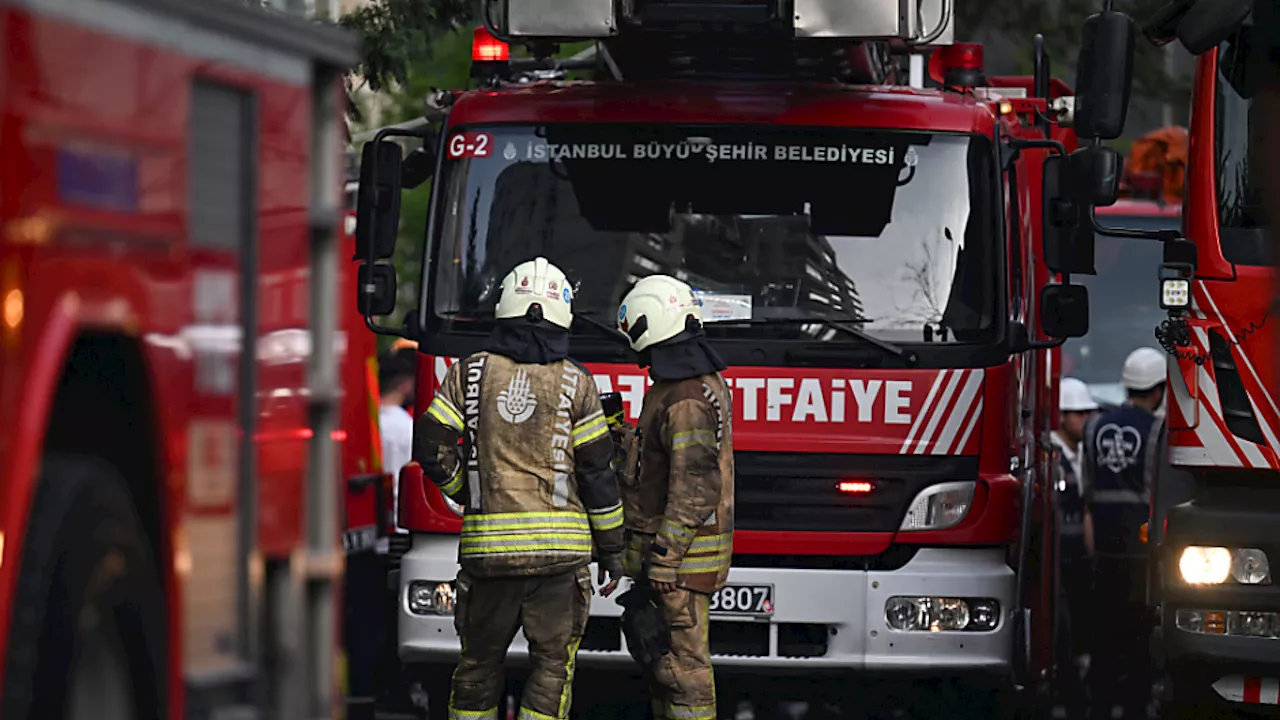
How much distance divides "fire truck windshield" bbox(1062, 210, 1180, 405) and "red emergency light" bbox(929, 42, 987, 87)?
5764mm

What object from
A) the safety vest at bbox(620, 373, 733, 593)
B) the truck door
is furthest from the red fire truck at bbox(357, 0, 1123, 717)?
the truck door

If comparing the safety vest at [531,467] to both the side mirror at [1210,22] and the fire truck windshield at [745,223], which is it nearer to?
the fire truck windshield at [745,223]

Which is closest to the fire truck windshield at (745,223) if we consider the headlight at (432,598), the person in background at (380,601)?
the headlight at (432,598)

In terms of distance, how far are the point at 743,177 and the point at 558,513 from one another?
1.93 metres

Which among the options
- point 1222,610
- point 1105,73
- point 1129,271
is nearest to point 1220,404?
point 1222,610

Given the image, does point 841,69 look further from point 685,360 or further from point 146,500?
point 146,500

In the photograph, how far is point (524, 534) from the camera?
739cm

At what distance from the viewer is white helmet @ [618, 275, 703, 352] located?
7754mm

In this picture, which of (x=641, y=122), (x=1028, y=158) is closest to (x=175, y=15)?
(x=641, y=122)

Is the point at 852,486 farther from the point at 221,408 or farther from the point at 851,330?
the point at 221,408

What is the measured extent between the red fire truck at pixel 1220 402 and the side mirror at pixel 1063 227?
398 mm

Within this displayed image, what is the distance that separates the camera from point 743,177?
28.9ft

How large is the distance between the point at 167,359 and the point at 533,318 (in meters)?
3.34

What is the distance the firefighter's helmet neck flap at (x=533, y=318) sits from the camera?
293 inches
